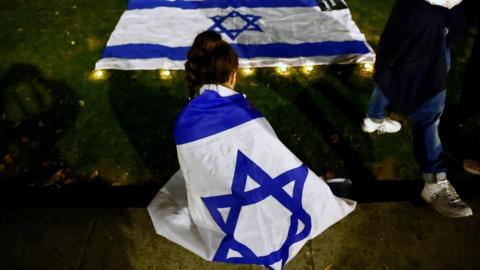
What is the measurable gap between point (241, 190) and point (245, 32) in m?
3.57

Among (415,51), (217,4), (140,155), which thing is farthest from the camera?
(217,4)

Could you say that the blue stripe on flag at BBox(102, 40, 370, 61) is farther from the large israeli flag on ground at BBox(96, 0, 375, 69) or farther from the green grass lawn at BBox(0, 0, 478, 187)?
the green grass lawn at BBox(0, 0, 478, 187)

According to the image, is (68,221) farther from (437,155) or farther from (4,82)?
(437,155)

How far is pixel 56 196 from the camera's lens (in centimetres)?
355

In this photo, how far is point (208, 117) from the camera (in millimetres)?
2451

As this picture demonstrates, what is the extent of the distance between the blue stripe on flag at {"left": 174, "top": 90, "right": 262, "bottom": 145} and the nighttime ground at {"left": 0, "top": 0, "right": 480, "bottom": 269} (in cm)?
102

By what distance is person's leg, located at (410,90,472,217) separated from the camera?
10.2ft

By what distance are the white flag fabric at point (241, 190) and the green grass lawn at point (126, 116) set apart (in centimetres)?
105

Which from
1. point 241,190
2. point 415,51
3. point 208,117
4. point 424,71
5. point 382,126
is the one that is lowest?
point 382,126

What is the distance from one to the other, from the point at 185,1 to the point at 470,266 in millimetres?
5328

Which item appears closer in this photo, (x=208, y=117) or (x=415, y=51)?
(x=208, y=117)

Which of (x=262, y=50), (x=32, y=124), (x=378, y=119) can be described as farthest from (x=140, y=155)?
(x=378, y=119)

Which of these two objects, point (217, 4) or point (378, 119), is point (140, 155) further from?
point (217, 4)

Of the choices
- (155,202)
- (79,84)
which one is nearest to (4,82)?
(79,84)
